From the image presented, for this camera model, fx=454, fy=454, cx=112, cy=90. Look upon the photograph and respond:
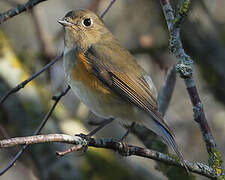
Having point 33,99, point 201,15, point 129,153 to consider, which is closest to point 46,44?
point 33,99

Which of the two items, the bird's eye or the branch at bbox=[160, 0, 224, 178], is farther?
the bird's eye

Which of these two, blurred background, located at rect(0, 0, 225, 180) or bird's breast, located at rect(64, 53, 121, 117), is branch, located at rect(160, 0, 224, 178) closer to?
bird's breast, located at rect(64, 53, 121, 117)

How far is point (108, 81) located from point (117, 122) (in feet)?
6.20

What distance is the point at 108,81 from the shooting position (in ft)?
11.9

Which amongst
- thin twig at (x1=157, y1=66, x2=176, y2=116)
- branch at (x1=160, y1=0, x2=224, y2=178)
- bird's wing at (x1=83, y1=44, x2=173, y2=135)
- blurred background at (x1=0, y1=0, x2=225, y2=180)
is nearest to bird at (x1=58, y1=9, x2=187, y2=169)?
bird's wing at (x1=83, y1=44, x2=173, y2=135)

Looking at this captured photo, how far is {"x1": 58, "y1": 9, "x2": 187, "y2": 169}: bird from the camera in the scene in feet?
11.3

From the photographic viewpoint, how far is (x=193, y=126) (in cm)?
575

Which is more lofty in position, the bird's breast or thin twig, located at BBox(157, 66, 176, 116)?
the bird's breast

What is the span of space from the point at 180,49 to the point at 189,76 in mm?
181

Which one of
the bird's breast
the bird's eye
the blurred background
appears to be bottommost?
the blurred background

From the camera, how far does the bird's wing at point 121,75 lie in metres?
3.47

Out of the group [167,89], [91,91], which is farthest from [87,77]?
[167,89]

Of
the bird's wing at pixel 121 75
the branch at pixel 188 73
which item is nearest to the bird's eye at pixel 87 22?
the bird's wing at pixel 121 75

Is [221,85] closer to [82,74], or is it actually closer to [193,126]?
[193,126]
